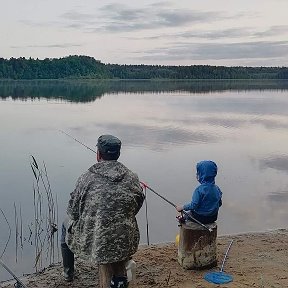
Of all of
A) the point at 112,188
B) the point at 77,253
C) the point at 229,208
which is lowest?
the point at 229,208

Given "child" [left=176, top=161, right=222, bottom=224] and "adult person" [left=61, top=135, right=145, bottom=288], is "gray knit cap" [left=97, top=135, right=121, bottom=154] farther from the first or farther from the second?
"child" [left=176, top=161, right=222, bottom=224]

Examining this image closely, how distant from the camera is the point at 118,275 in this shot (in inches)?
170

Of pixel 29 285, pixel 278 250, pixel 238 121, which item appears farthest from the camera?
pixel 238 121

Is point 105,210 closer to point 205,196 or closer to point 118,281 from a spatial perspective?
point 118,281

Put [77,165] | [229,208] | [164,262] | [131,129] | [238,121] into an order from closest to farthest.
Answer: [164,262], [229,208], [77,165], [131,129], [238,121]

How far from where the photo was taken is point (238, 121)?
88.7ft

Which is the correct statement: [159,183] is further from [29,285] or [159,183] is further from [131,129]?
[131,129]

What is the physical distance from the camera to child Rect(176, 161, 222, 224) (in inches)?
201

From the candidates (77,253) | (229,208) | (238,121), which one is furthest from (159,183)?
(238,121)

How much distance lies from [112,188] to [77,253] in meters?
0.64

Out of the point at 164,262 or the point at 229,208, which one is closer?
the point at 164,262

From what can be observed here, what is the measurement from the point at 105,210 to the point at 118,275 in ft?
2.22

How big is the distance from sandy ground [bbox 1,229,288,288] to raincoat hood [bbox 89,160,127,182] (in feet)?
5.08

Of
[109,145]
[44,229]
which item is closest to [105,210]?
[109,145]
